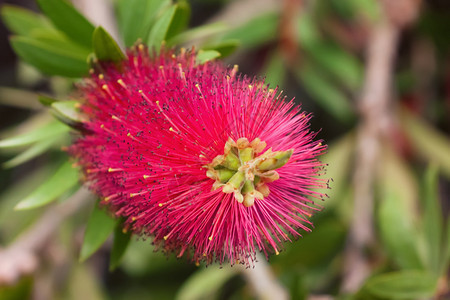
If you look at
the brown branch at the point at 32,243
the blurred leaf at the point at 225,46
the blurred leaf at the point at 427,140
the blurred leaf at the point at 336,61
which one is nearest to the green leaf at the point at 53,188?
the blurred leaf at the point at 225,46

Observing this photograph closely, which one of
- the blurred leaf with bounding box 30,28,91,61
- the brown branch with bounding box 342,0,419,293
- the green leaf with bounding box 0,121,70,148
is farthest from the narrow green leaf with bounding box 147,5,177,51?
the brown branch with bounding box 342,0,419,293

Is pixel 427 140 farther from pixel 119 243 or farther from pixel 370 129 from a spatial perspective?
pixel 119 243

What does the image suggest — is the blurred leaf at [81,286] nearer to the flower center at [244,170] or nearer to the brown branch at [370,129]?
the brown branch at [370,129]

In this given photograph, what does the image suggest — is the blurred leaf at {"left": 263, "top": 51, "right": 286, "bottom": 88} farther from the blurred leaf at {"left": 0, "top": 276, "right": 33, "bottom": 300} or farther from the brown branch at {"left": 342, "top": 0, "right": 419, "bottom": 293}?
the blurred leaf at {"left": 0, "top": 276, "right": 33, "bottom": 300}

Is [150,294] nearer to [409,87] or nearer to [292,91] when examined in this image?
[292,91]

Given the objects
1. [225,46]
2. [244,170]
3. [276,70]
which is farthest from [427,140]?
[244,170]
